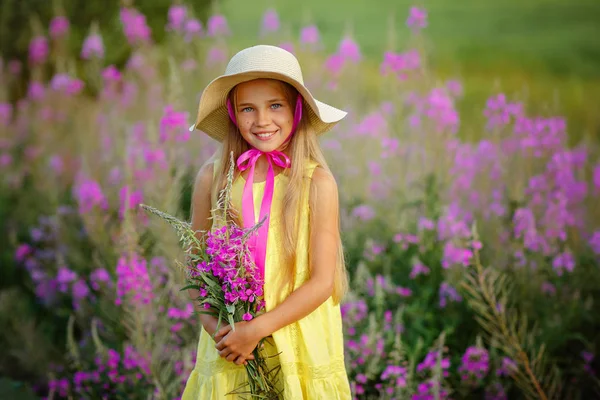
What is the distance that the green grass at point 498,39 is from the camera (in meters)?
6.03

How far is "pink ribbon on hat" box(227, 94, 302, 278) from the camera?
182cm

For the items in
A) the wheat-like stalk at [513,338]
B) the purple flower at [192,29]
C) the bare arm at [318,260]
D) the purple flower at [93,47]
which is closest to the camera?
the bare arm at [318,260]

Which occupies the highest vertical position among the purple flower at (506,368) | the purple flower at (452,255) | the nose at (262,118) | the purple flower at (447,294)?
the nose at (262,118)

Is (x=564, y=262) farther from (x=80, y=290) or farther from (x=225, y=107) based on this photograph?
(x=80, y=290)

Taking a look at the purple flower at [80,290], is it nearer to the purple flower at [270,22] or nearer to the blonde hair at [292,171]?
the blonde hair at [292,171]

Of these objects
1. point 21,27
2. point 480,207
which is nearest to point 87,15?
point 21,27

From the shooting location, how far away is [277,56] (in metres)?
1.81

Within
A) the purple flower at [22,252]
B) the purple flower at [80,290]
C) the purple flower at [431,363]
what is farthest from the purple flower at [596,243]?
the purple flower at [22,252]

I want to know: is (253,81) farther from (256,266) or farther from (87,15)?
(87,15)

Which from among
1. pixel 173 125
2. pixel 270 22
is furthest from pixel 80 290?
pixel 270 22

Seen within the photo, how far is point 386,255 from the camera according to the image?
344 cm

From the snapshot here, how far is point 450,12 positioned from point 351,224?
4.05m

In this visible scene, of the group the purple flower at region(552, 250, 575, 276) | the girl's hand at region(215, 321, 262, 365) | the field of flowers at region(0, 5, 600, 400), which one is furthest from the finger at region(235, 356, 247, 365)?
the purple flower at region(552, 250, 575, 276)

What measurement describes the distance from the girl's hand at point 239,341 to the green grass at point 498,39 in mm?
4310
